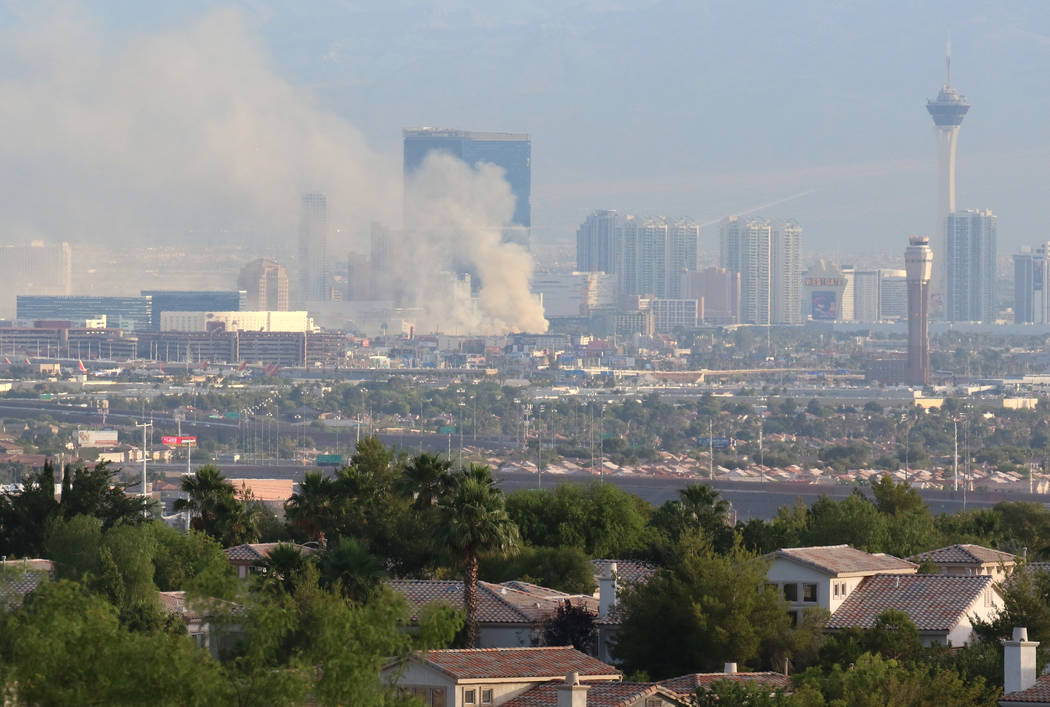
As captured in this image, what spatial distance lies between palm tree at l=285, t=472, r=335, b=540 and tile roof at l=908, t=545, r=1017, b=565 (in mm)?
12279

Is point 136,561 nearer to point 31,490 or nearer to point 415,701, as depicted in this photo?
point 31,490

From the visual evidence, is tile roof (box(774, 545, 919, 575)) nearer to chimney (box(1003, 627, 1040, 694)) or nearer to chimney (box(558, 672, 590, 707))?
chimney (box(1003, 627, 1040, 694))

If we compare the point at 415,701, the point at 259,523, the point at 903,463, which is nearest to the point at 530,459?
the point at 903,463

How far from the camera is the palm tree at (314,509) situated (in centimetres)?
5806

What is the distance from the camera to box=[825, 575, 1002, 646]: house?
44656mm

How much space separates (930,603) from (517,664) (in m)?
10.5

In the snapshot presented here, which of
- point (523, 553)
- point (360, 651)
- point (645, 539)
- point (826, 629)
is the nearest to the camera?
point (360, 651)

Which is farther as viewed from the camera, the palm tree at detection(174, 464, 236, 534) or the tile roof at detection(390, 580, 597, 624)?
the palm tree at detection(174, 464, 236, 534)

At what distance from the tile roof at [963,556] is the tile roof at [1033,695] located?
20.1 metres

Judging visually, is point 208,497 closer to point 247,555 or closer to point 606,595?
point 247,555

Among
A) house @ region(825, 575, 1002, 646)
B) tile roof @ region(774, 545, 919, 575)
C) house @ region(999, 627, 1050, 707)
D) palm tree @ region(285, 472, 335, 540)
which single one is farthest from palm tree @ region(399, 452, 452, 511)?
house @ region(999, 627, 1050, 707)

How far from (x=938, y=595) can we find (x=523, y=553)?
1201 centimetres

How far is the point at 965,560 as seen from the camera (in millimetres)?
54125

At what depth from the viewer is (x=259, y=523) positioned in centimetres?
6153
